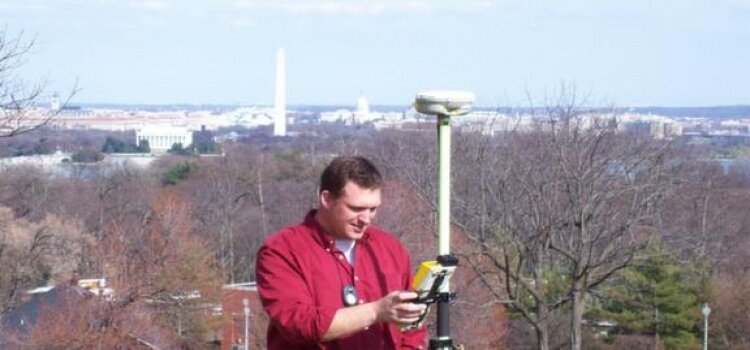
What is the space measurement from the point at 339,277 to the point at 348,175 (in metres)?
0.35

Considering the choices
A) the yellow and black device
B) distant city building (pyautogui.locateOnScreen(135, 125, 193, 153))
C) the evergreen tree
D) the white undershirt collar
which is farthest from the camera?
distant city building (pyautogui.locateOnScreen(135, 125, 193, 153))

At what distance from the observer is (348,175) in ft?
11.1

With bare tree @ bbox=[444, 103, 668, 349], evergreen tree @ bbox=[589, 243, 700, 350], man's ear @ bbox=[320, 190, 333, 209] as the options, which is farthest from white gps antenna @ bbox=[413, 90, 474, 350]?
evergreen tree @ bbox=[589, 243, 700, 350]

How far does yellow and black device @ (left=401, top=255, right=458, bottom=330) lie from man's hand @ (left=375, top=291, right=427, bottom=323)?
61 millimetres

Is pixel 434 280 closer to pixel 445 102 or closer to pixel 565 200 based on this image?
pixel 445 102

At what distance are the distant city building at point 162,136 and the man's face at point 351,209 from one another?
3971 inches

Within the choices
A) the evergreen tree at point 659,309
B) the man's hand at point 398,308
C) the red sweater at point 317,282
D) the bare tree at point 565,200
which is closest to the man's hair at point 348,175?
the red sweater at point 317,282

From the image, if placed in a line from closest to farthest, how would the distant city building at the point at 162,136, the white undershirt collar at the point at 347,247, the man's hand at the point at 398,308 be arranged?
the man's hand at the point at 398,308 < the white undershirt collar at the point at 347,247 < the distant city building at the point at 162,136

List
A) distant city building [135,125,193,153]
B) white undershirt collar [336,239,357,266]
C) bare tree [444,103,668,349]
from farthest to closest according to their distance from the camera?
1. distant city building [135,125,193,153]
2. bare tree [444,103,668,349]
3. white undershirt collar [336,239,357,266]

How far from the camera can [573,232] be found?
17.0 meters

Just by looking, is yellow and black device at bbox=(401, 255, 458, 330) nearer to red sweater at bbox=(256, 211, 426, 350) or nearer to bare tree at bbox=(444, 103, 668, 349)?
red sweater at bbox=(256, 211, 426, 350)

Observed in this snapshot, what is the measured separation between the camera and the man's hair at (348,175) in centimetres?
338

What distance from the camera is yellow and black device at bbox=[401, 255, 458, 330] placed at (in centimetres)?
335

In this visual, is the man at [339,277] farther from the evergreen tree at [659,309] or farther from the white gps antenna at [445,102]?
the evergreen tree at [659,309]
